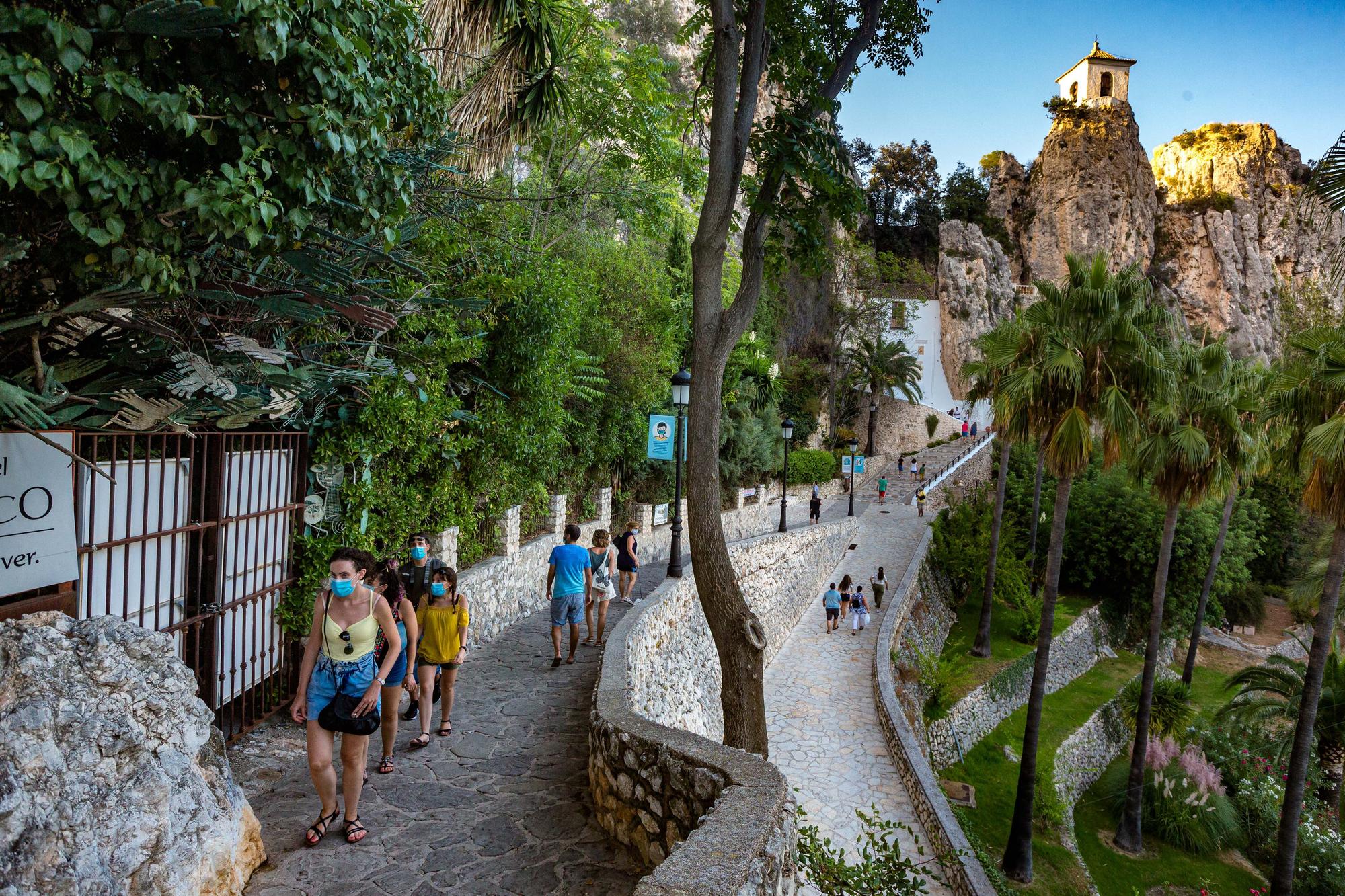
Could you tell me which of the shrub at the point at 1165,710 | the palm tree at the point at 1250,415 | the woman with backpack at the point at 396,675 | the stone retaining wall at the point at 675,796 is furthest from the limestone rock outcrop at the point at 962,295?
the woman with backpack at the point at 396,675

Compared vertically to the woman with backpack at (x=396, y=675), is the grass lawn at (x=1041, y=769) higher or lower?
lower

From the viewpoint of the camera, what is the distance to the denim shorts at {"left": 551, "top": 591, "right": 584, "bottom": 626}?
8.26 m

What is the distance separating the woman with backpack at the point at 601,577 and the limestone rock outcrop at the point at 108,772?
550 centimetres

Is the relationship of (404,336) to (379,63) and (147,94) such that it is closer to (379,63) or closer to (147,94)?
(379,63)

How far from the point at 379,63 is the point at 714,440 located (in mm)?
3732

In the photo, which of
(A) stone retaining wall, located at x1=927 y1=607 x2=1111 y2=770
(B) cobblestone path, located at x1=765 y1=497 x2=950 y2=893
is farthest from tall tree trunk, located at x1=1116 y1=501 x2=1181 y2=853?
(B) cobblestone path, located at x1=765 y1=497 x2=950 y2=893

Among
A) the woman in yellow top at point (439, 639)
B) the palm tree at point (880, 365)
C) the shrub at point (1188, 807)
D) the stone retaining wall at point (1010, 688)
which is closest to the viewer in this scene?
the woman in yellow top at point (439, 639)

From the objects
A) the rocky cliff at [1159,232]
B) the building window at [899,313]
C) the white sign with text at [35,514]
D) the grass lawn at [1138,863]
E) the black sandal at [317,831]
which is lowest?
the grass lawn at [1138,863]

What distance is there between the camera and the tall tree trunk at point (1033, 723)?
37.7ft

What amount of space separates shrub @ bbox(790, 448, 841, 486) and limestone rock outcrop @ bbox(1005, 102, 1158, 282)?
976 inches

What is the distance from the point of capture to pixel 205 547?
546 centimetres

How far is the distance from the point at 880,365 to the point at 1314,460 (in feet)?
107

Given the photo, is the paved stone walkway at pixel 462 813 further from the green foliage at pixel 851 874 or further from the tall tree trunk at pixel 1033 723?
the tall tree trunk at pixel 1033 723

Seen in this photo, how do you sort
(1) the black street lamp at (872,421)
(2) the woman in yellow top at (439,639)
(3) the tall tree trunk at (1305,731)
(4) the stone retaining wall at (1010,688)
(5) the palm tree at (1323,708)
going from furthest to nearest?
(1) the black street lamp at (872,421), (4) the stone retaining wall at (1010,688), (5) the palm tree at (1323,708), (3) the tall tree trunk at (1305,731), (2) the woman in yellow top at (439,639)
